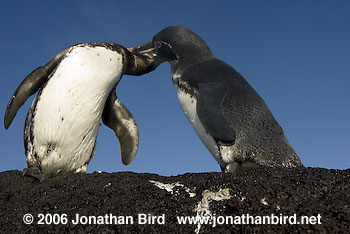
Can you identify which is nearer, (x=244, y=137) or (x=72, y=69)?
(x=244, y=137)

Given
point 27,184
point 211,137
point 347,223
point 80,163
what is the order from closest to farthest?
point 347,223
point 27,184
point 211,137
point 80,163

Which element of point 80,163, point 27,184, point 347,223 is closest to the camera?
point 347,223

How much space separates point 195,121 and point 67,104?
1.18m

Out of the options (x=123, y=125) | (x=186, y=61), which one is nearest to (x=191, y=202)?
(x=186, y=61)

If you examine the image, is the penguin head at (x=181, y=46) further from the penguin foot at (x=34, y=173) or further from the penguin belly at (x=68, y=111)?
the penguin foot at (x=34, y=173)

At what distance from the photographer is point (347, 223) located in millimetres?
2020

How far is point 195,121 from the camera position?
3465mm

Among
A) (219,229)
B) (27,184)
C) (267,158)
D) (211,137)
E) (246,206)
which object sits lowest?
(219,229)

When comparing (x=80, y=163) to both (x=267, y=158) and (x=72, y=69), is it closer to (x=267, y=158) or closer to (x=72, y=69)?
(x=72, y=69)

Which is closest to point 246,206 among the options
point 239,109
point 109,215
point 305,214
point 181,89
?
point 305,214

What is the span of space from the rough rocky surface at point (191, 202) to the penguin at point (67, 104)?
2.76ft

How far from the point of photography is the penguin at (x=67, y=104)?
333 centimetres

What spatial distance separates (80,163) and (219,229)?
75.3 inches

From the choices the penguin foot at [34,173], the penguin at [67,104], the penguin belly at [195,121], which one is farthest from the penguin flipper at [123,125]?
the penguin foot at [34,173]
